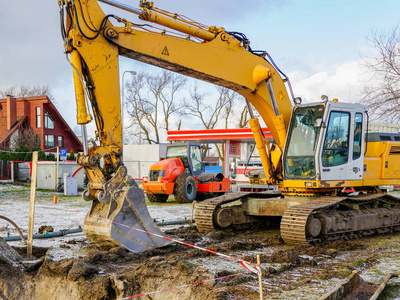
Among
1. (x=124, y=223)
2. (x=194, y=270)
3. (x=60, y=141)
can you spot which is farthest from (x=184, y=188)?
(x=60, y=141)

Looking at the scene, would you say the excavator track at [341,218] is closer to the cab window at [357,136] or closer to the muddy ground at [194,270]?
the muddy ground at [194,270]

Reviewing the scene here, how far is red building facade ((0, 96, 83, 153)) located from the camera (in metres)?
37.5

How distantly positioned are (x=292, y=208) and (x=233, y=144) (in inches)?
810

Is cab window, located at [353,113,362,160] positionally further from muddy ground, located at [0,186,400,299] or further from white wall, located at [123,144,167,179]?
white wall, located at [123,144,167,179]

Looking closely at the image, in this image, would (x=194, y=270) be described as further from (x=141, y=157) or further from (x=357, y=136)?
(x=141, y=157)

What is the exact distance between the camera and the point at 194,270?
539cm

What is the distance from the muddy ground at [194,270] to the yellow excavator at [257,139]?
48 centimetres

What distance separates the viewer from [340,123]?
910cm

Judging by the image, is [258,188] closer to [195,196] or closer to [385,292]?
[195,196]

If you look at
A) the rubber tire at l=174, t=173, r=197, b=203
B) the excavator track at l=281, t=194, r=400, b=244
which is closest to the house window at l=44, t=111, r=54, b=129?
the rubber tire at l=174, t=173, r=197, b=203

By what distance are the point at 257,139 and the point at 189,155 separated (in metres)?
7.95

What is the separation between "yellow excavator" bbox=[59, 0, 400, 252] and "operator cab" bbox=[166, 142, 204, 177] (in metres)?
7.48

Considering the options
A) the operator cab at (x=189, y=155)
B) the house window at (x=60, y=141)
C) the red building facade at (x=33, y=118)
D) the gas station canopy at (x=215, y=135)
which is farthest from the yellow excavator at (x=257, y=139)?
the house window at (x=60, y=141)

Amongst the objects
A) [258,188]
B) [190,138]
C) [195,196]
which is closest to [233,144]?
[190,138]
